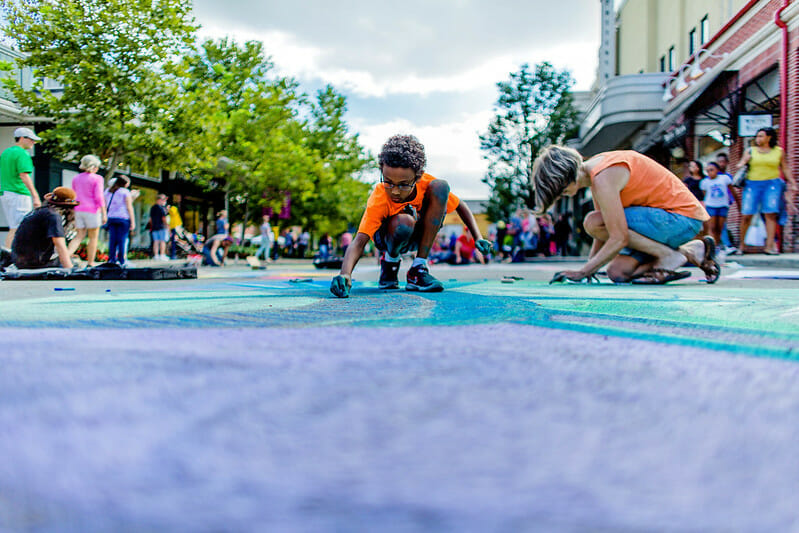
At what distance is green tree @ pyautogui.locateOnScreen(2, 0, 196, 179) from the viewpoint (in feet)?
45.0

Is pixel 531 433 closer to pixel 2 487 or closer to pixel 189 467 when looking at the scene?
pixel 189 467

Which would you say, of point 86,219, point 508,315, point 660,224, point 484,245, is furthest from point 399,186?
point 86,219

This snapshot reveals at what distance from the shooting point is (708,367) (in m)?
1.09

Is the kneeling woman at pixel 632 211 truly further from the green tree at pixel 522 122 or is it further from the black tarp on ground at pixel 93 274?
the green tree at pixel 522 122

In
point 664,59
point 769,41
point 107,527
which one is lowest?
point 107,527

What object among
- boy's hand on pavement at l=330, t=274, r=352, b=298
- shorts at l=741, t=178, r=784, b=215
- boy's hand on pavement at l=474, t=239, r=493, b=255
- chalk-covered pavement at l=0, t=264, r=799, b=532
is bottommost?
chalk-covered pavement at l=0, t=264, r=799, b=532

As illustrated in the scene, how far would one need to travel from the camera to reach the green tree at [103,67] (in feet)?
45.0

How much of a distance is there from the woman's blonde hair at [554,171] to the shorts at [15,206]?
6.01 m

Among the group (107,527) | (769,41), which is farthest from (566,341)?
(769,41)

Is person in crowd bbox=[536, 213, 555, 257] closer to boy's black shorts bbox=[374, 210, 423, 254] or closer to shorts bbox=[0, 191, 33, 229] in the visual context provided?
shorts bbox=[0, 191, 33, 229]

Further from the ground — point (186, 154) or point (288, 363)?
point (186, 154)

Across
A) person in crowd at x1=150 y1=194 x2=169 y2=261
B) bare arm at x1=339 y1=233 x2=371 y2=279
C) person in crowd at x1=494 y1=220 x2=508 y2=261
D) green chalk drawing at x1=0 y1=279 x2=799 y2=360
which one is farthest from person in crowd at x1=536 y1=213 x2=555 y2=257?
green chalk drawing at x1=0 y1=279 x2=799 y2=360

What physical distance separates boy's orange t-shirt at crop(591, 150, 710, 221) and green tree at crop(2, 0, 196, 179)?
13182 millimetres

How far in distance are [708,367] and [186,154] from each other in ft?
52.7
